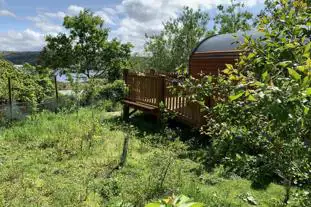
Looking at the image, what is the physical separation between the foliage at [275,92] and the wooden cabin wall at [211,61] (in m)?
5.17

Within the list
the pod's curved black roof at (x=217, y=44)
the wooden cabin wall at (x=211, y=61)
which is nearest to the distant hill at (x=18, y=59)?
the wooden cabin wall at (x=211, y=61)

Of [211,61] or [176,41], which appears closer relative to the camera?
[211,61]

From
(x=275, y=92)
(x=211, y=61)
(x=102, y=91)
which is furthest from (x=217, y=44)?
(x=275, y=92)

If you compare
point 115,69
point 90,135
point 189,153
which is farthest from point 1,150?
point 115,69

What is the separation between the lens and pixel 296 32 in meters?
1.41

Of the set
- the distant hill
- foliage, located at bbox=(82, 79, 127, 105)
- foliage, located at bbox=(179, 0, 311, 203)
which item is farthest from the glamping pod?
the distant hill

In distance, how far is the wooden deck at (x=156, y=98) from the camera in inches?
272

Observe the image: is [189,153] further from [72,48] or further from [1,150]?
[72,48]

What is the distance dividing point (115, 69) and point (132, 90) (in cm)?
606

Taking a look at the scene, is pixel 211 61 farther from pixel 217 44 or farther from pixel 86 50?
pixel 86 50

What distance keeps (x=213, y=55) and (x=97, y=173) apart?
470cm

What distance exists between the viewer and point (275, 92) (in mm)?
969

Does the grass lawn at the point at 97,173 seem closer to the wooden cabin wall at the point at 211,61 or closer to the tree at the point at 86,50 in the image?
the wooden cabin wall at the point at 211,61

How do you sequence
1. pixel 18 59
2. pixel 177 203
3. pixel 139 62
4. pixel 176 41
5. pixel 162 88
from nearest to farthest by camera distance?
1. pixel 177 203
2. pixel 162 88
3. pixel 176 41
4. pixel 139 62
5. pixel 18 59
